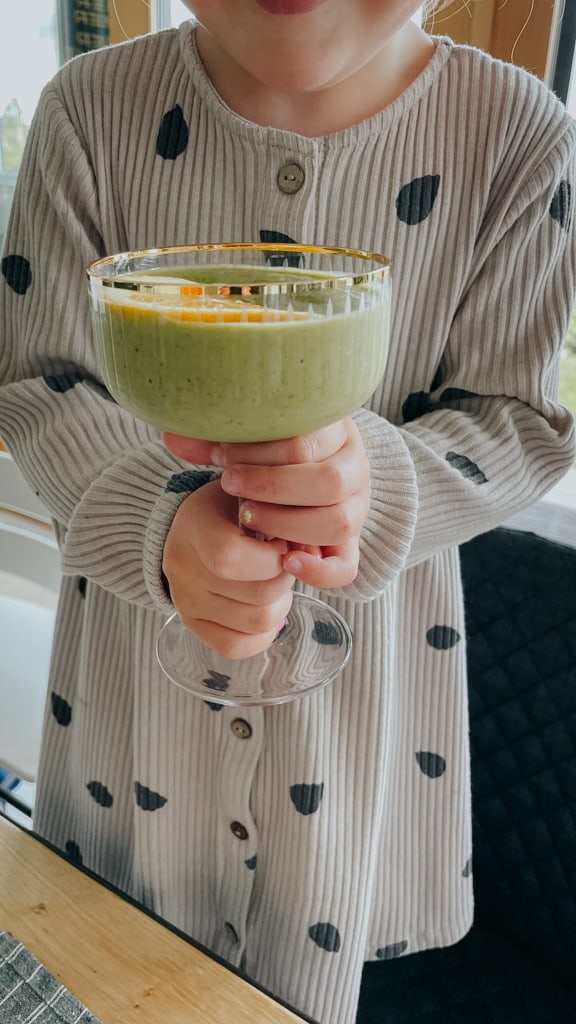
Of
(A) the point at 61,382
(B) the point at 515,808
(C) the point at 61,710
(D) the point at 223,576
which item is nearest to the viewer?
(D) the point at 223,576

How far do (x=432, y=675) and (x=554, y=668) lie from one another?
0.87ft

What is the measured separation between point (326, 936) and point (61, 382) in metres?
0.64

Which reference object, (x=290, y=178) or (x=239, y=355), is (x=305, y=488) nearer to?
(x=239, y=355)

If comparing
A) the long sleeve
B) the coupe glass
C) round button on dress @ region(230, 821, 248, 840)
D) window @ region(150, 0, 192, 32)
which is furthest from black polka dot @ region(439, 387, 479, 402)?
window @ region(150, 0, 192, 32)

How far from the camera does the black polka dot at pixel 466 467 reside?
2.36 ft

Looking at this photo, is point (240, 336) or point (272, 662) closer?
point (240, 336)

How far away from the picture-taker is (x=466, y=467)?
0.72m

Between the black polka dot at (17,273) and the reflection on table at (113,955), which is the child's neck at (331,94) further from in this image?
the reflection on table at (113,955)

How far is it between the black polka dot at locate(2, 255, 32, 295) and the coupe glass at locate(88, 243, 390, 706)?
0.30m

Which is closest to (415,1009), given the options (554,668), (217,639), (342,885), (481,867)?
(481,867)

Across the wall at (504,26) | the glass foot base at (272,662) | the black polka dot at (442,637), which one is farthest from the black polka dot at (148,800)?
the wall at (504,26)

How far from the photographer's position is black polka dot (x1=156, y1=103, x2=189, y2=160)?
755 mm

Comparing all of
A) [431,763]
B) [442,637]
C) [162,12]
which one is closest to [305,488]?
[442,637]

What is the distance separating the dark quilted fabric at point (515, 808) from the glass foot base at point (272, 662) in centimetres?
46
